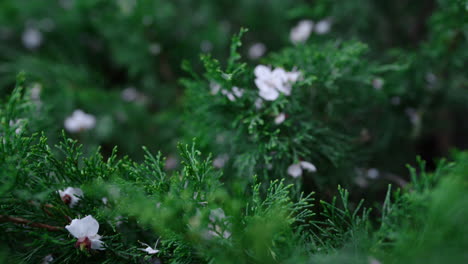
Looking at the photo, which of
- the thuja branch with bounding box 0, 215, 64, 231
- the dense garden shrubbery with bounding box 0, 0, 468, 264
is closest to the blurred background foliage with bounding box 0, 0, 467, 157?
the dense garden shrubbery with bounding box 0, 0, 468, 264

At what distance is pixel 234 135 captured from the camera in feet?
3.34

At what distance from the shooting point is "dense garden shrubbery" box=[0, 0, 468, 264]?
0.68 metres

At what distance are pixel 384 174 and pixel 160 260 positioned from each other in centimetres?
102

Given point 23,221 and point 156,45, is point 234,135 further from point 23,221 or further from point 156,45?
point 156,45

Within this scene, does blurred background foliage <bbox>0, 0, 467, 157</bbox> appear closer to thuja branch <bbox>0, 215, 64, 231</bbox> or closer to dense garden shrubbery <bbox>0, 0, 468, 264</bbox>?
dense garden shrubbery <bbox>0, 0, 468, 264</bbox>

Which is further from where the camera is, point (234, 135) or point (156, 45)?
point (156, 45)

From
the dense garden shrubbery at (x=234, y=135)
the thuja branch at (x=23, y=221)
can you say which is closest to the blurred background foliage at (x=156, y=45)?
the dense garden shrubbery at (x=234, y=135)

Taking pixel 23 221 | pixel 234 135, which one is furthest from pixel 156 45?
pixel 23 221

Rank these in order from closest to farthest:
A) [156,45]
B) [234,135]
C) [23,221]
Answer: [23,221] → [234,135] → [156,45]

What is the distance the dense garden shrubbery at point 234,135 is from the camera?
2.22ft

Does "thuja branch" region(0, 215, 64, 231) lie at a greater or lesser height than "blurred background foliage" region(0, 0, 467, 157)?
lesser

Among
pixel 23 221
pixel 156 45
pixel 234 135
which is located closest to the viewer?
pixel 23 221

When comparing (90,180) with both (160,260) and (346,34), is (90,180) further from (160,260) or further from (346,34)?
(346,34)

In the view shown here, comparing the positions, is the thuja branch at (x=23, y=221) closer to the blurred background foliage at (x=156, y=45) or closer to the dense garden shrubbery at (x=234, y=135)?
the dense garden shrubbery at (x=234, y=135)
